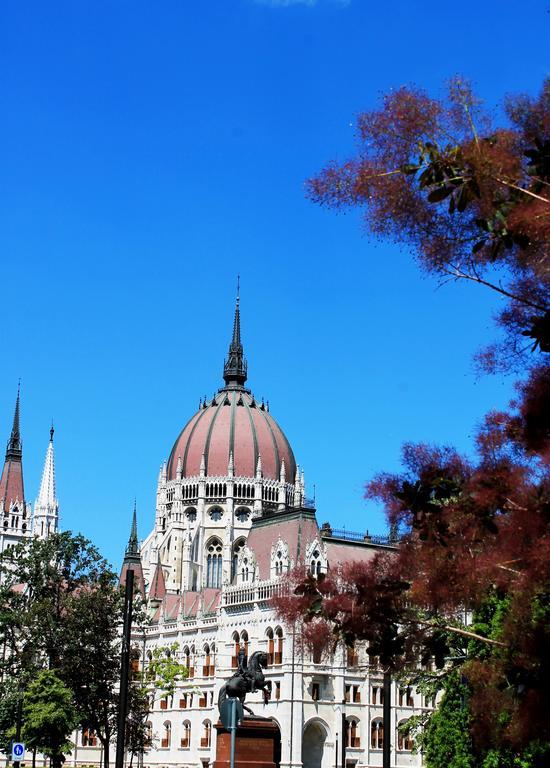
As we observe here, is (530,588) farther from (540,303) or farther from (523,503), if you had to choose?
(540,303)

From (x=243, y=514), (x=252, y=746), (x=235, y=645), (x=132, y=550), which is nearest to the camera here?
A: (x=252, y=746)

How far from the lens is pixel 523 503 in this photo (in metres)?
13.2

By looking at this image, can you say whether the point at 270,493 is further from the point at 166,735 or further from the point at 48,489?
the point at 48,489

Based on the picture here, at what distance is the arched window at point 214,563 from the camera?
104 m

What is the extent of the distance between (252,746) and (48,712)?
2708cm

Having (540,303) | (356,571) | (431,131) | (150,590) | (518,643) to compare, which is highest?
(150,590)

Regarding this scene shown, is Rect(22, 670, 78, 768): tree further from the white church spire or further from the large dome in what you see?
the white church spire

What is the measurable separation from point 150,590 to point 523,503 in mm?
88035

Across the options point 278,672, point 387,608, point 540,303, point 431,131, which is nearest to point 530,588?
point 387,608

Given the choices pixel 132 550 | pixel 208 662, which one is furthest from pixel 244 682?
pixel 132 550

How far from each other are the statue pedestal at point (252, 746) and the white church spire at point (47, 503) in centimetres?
11164

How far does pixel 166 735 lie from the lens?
8125 cm

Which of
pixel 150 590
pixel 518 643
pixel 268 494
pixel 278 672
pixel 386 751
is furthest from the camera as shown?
pixel 268 494

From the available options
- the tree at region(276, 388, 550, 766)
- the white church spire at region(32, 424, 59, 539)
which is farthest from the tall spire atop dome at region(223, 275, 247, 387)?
the tree at region(276, 388, 550, 766)
